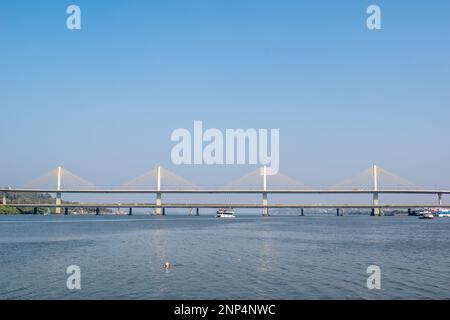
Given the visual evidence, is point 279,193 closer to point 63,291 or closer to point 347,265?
point 347,265

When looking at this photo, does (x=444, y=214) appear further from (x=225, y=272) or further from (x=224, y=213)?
(x=225, y=272)

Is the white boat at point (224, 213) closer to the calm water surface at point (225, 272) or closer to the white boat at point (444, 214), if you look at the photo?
the white boat at point (444, 214)

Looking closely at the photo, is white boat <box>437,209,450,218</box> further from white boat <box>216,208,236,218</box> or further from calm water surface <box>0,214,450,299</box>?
calm water surface <box>0,214,450,299</box>

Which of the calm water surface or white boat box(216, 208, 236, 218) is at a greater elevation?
the calm water surface

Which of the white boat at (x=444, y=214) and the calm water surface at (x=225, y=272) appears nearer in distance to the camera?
the calm water surface at (x=225, y=272)

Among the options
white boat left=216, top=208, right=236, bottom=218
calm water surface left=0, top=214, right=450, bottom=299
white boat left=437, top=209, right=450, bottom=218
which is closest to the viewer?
calm water surface left=0, top=214, right=450, bottom=299

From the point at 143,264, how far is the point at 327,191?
117 m

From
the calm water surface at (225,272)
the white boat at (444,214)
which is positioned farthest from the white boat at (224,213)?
the calm water surface at (225,272)

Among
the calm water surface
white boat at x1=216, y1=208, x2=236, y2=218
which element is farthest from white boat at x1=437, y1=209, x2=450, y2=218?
the calm water surface

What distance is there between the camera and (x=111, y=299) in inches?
763

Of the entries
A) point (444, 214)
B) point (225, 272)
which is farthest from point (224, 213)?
point (225, 272)

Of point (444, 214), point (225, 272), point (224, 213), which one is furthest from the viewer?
point (224, 213)
